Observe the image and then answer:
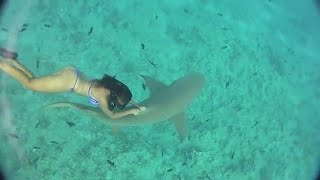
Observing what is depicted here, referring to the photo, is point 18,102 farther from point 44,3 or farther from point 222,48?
point 222,48

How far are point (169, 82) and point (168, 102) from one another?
1.09m

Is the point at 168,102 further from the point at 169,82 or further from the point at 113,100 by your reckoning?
the point at 113,100

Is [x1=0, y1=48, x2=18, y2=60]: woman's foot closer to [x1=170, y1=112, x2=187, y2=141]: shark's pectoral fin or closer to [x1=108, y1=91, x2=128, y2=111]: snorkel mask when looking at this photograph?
[x1=108, y1=91, x2=128, y2=111]: snorkel mask

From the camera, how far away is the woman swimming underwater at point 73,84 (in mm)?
4531

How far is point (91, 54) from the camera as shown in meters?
7.89

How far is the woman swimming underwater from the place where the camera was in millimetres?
4531

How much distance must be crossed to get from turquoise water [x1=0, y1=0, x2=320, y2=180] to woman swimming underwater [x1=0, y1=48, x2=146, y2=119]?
1850 millimetres

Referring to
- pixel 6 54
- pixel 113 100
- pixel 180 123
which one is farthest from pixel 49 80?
pixel 180 123

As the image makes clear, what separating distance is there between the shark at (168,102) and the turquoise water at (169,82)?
0.37 m

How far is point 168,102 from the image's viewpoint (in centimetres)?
690

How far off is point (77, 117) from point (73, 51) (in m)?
1.53

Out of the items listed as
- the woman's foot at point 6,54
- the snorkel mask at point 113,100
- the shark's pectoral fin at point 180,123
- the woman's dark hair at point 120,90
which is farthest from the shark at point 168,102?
the woman's foot at point 6,54

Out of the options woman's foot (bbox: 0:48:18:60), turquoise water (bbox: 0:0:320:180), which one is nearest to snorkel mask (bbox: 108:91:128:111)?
woman's foot (bbox: 0:48:18:60)

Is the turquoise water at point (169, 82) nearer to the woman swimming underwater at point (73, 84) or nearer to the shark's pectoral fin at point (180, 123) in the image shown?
the shark's pectoral fin at point (180, 123)
